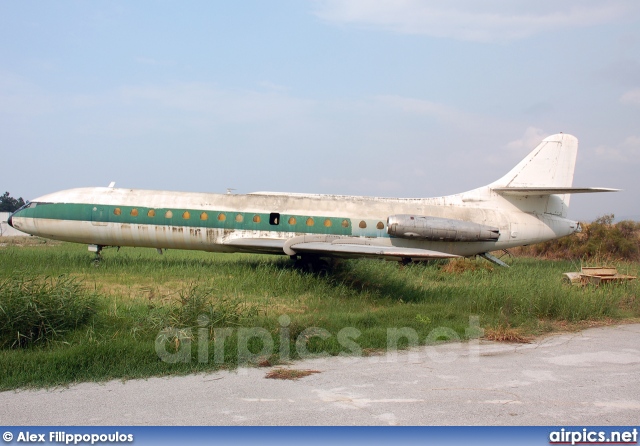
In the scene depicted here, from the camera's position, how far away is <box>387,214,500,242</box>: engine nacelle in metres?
15.8

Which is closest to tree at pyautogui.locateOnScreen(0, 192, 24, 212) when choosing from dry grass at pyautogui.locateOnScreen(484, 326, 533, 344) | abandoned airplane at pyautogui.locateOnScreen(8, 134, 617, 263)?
abandoned airplane at pyautogui.locateOnScreen(8, 134, 617, 263)

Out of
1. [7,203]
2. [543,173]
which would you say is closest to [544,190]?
[543,173]

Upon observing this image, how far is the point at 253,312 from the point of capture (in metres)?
9.97

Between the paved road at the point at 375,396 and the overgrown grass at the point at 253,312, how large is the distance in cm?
61

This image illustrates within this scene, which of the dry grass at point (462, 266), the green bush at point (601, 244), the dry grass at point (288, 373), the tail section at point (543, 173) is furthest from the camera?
the green bush at point (601, 244)

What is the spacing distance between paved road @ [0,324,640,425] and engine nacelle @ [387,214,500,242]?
24.2 ft

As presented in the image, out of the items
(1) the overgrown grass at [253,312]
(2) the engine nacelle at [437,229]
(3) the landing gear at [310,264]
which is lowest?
(1) the overgrown grass at [253,312]

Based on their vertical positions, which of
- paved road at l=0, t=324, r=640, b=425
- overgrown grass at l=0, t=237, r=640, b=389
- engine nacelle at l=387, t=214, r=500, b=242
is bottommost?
paved road at l=0, t=324, r=640, b=425

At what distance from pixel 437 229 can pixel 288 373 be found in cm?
954

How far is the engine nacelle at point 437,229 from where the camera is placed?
51.9 ft

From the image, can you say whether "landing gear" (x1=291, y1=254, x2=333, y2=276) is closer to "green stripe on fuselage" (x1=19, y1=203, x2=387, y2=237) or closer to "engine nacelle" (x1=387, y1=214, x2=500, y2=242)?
"green stripe on fuselage" (x1=19, y1=203, x2=387, y2=237)

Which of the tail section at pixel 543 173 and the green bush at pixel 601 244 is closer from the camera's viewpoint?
the tail section at pixel 543 173

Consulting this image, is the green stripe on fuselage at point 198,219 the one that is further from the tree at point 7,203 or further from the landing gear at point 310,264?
the tree at point 7,203

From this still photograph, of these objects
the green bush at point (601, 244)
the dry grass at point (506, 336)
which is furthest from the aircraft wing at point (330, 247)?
the green bush at point (601, 244)
